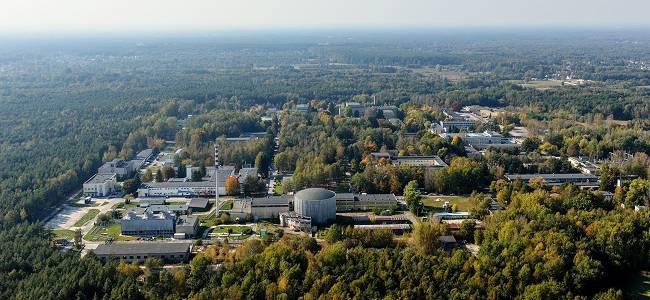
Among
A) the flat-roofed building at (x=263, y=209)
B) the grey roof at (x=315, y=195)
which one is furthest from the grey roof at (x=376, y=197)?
the flat-roofed building at (x=263, y=209)

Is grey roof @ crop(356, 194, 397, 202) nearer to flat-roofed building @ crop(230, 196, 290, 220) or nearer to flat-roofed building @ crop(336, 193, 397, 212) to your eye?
flat-roofed building @ crop(336, 193, 397, 212)

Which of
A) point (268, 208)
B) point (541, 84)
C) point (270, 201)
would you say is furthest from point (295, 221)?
point (541, 84)

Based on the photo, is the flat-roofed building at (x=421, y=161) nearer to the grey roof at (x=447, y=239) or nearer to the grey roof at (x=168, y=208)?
the grey roof at (x=447, y=239)

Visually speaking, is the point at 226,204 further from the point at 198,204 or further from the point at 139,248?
the point at 139,248

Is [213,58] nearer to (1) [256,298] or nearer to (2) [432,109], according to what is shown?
(2) [432,109]

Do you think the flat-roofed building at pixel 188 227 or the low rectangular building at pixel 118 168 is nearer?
the flat-roofed building at pixel 188 227

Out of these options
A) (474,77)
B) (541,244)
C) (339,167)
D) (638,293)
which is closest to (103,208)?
(339,167)

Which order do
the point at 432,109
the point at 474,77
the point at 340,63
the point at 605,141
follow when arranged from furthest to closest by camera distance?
the point at 340,63 < the point at 474,77 < the point at 432,109 < the point at 605,141
